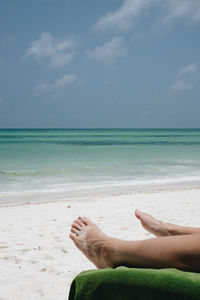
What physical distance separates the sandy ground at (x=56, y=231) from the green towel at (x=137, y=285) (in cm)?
111

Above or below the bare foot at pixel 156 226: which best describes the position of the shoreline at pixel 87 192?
below

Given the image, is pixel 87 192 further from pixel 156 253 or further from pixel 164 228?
pixel 156 253

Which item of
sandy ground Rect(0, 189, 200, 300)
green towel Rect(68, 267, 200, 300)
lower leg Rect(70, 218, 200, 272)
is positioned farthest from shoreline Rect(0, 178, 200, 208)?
green towel Rect(68, 267, 200, 300)

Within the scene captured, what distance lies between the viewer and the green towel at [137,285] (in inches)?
51.3

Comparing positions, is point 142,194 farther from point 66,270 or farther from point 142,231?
point 66,270

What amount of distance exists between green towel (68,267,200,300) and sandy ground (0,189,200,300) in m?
1.11

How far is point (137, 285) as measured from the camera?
138 cm

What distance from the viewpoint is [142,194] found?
7570 mm

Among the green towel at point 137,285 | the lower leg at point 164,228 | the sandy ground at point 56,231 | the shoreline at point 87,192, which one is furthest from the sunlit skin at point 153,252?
the shoreline at point 87,192

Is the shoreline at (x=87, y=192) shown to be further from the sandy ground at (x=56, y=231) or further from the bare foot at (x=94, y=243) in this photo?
the bare foot at (x=94, y=243)

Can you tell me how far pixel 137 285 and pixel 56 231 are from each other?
3.09m

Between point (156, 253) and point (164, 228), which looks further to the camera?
point (164, 228)

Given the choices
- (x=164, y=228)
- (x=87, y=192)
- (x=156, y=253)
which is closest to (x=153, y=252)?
(x=156, y=253)

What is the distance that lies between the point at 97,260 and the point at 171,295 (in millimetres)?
852
